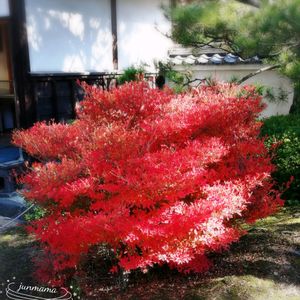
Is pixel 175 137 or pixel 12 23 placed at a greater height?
pixel 12 23

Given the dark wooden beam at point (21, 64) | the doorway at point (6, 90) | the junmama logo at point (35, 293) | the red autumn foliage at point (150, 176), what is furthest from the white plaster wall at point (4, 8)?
the junmama logo at point (35, 293)

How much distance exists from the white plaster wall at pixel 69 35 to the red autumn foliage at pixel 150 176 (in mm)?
3370

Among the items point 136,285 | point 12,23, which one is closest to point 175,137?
point 136,285

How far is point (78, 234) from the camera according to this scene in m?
3.22

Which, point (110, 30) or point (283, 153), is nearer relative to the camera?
point (283, 153)

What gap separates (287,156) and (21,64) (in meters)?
4.38

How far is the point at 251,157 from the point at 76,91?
15.4 feet

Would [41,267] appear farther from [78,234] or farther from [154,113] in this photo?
[154,113]

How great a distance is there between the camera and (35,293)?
3.89 meters

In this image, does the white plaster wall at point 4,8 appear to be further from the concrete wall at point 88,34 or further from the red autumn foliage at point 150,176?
the red autumn foliage at point 150,176

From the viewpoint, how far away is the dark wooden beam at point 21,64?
6.53 m

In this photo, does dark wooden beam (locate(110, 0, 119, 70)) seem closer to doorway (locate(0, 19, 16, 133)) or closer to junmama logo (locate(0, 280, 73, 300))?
doorway (locate(0, 19, 16, 133))

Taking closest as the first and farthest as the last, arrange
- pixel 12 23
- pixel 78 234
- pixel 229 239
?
pixel 78 234 → pixel 229 239 → pixel 12 23

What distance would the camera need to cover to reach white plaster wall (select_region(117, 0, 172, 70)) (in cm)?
884
